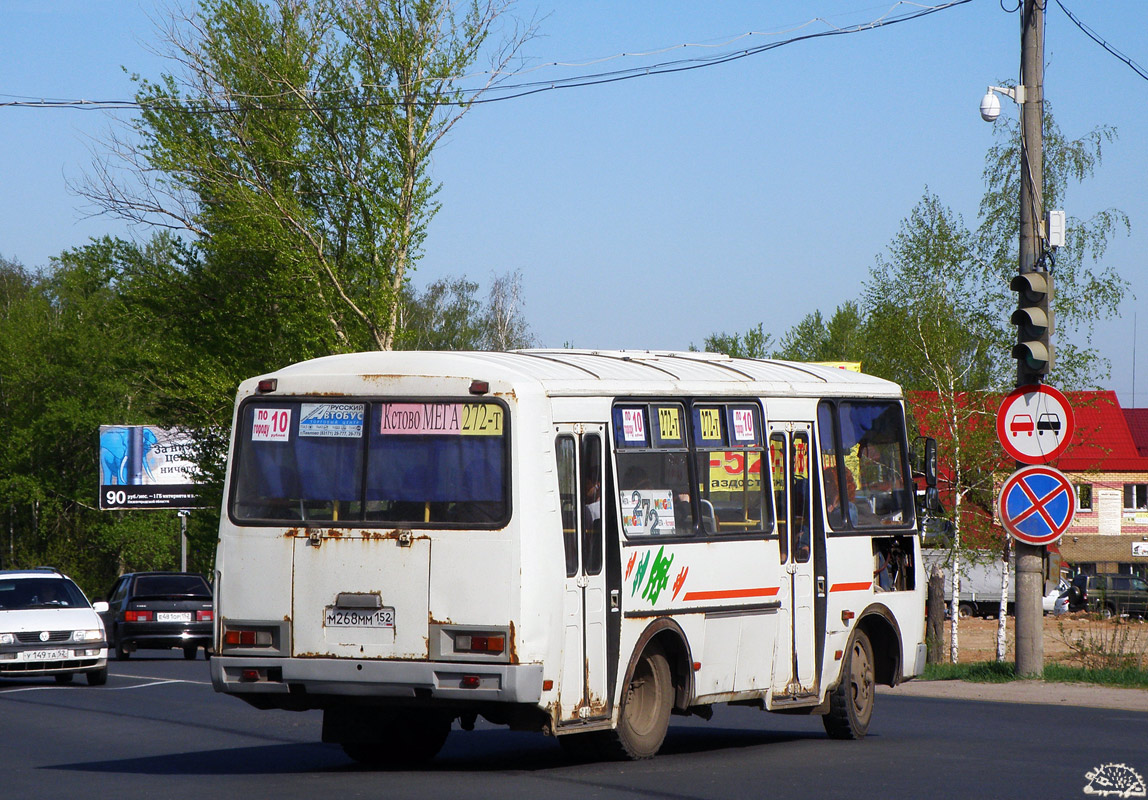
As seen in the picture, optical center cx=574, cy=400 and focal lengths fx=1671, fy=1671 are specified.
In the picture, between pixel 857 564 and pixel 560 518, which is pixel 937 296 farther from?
pixel 560 518

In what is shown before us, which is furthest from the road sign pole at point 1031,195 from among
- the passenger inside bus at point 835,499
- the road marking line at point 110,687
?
the road marking line at point 110,687

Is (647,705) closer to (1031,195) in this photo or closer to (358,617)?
(358,617)

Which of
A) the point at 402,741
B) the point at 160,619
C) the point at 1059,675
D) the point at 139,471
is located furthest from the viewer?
the point at 139,471

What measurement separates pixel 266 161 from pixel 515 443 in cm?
2987

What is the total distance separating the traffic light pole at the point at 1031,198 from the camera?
62.3 feet

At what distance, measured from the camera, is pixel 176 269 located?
42.6 meters

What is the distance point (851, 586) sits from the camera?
13945mm

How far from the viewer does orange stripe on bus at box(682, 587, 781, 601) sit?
1218cm

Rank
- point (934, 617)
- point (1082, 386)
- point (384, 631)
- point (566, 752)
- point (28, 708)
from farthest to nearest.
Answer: point (1082, 386) → point (934, 617) → point (28, 708) → point (566, 752) → point (384, 631)

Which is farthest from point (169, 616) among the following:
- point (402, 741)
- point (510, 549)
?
point (510, 549)

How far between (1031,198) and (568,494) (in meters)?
10.1

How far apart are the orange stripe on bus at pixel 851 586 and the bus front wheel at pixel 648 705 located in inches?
87.8

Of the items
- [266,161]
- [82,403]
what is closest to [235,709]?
[266,161]

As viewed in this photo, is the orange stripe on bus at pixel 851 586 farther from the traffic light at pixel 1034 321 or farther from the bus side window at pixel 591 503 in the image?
the traffic light at pixel 1034 321
